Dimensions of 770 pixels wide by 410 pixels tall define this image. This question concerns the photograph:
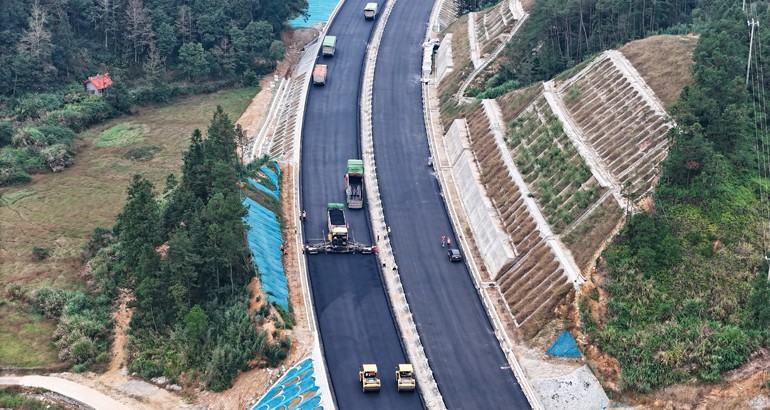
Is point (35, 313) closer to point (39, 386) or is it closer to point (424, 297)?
point (39, 386)

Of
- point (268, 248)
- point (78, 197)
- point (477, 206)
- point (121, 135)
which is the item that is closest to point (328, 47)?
point (121, 135)

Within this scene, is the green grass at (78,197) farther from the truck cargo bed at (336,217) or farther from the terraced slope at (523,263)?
the terraced slope at (523,263)

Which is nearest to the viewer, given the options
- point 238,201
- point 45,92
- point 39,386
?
point 39,386

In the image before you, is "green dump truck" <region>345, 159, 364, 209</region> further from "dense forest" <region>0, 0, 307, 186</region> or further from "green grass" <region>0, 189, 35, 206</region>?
"dense forest" <region>0, 0, 307, 186</region>

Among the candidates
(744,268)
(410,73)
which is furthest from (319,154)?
(744,268)

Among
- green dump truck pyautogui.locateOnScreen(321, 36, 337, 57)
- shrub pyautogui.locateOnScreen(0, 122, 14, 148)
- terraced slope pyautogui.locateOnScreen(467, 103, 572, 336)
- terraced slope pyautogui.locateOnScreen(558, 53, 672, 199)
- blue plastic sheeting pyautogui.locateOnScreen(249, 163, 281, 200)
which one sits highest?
green dump truck pyautogui.locateOnScreen(321, 36, 337, 57)

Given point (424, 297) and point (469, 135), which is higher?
point (469, 135)

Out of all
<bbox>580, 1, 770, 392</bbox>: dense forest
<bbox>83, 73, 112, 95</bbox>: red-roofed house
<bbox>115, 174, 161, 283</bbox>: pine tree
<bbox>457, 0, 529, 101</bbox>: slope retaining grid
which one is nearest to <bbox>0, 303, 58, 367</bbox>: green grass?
<bbox>115, 174, 161, 283</bbox>: pine tree
